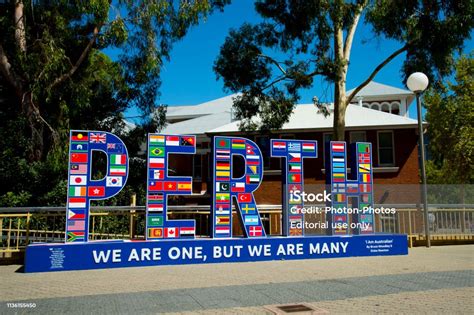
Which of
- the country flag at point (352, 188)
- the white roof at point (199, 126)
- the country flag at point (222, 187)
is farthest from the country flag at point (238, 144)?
the white roof at point (199, 126)

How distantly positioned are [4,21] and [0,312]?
574 inches

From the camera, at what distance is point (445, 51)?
16.1 m

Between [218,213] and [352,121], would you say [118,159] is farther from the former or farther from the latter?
[352,121]

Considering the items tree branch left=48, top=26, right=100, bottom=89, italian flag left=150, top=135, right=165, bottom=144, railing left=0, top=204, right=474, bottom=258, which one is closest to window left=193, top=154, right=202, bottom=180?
tree branch left=48, top=26, right=100, bottom=89

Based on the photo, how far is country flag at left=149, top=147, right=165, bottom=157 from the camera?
11031mm

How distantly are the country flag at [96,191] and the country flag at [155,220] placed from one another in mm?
1257

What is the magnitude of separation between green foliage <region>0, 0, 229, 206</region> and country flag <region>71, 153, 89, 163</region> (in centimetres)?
660

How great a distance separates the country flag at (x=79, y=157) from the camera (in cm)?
1040

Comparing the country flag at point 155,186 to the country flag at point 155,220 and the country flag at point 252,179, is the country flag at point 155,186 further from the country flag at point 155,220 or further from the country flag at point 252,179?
the country flag at point 252,179

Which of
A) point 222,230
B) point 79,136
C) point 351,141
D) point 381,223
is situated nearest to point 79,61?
point 79,136

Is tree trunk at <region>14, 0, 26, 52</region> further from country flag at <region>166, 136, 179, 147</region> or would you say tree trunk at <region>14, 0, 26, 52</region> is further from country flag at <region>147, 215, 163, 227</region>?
country flag at <region>147, 215, 163, 227</region>

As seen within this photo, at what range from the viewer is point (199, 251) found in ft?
35.2

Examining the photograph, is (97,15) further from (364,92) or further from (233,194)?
(364,92)

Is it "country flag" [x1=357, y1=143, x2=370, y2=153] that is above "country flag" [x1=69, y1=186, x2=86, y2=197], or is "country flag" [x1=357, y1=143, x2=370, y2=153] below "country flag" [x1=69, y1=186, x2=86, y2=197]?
above
